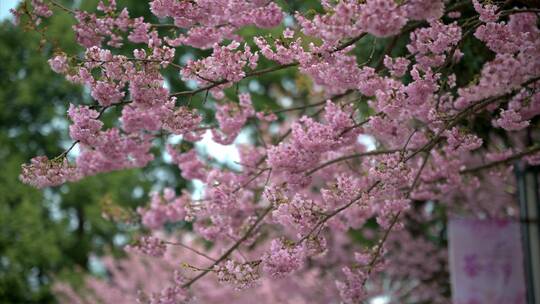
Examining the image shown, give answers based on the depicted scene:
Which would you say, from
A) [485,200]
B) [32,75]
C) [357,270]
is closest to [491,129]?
[357,270]

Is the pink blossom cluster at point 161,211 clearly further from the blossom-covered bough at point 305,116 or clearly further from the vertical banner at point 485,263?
the vertical banner at point 485,263

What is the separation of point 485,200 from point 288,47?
6443 mm

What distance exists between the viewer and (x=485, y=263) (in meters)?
6.01

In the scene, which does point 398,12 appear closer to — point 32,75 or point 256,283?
point 256,283

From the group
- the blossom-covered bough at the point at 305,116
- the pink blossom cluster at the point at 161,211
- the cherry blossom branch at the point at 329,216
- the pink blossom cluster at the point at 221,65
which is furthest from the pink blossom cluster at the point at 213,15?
the pink blossom cluster at the point at 161,211

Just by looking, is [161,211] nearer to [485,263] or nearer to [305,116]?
[305,116]

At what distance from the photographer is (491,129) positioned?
568cm

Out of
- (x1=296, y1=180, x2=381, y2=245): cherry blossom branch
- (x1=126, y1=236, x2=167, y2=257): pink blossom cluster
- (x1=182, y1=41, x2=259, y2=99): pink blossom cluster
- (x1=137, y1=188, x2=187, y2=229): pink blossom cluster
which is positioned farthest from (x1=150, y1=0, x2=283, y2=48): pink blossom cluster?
(x1=137, y1=188, x2=187, y2=229): pink blossom cluster

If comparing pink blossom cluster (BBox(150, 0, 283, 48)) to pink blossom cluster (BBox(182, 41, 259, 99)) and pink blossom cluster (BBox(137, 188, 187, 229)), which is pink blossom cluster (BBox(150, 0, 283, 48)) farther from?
pink blossom cluster (BBox(137, 188, 187, 229))

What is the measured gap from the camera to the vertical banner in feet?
19.6

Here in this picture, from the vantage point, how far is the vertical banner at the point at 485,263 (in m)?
5.96

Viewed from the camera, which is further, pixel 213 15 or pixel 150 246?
pixel 150 246

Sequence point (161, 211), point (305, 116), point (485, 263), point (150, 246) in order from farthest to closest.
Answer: point (485, 263) < point (161, 211) < point (150, 246) < point (305, 116)

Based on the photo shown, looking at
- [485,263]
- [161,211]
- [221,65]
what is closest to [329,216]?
[221,65]
